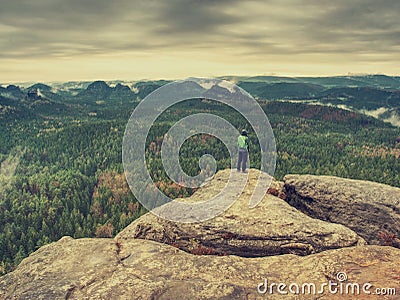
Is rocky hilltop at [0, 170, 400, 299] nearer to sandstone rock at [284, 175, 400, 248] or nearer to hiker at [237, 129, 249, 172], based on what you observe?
sandstone rock at [284, 175, 400, 248]

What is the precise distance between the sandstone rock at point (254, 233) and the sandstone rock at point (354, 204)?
22.5ft

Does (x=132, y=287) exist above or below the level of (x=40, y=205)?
above

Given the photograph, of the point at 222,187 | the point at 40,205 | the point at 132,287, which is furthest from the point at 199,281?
the point at 40,205

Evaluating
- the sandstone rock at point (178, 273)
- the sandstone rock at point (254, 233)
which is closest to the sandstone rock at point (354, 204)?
the sandstone rock at point (254, 233)

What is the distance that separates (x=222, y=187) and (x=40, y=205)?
5026 inches

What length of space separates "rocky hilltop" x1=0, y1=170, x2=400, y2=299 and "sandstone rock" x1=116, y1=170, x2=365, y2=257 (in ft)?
0.28

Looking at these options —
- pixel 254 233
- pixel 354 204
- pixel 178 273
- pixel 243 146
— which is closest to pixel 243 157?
pixel 243 146

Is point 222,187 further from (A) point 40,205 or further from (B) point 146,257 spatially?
(A) point 40,205

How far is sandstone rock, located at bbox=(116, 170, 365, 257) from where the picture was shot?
27.1 meters

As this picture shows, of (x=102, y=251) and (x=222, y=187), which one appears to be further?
(x=222, y=187)

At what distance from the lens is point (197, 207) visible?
109ft

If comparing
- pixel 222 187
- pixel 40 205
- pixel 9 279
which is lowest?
pixel 40 205

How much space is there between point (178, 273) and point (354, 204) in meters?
22.7

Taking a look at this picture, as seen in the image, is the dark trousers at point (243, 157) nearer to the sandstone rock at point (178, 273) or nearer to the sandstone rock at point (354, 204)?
the sandstone rock at point (354, 204)
